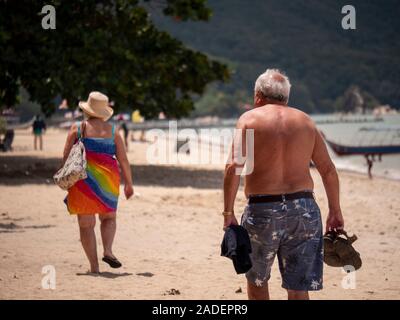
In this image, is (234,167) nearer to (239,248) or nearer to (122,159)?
(239,248)

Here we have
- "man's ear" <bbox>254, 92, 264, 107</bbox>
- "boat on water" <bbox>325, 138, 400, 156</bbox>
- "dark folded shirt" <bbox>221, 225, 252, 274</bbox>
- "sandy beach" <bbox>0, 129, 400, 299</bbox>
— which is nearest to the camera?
"dark folded shirt" <bbox>221, 225, 252, 274</bbox>

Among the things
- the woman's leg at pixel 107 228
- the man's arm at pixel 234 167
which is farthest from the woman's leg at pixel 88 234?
the man's arm at pixel 234 167

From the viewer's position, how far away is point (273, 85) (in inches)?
204

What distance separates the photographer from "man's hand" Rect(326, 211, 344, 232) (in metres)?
5.29

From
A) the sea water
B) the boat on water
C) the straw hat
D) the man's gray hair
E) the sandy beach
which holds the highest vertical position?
the man's gray hair

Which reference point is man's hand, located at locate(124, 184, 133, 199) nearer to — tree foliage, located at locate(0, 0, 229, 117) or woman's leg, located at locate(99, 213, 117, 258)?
woman's leg, located at locate(99, 213, 117, 258)

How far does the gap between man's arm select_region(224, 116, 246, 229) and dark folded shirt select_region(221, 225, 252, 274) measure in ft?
0.37

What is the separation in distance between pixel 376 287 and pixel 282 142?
3051 mm

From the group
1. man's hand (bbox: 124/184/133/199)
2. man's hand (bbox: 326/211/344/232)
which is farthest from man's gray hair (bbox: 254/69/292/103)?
man's hand (bbox: 124/184/133/199)

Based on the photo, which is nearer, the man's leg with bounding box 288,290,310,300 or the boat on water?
the man's leg with bounding box 288,290,310,300

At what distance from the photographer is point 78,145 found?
748 cm

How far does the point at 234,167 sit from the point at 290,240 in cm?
60
